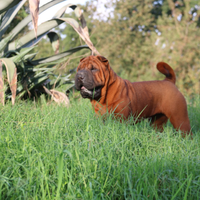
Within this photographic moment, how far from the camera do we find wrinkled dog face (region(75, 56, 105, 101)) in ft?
8.59

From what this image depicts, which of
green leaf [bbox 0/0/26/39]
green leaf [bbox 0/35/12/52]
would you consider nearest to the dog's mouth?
green leaf [bbox 0/35/12/52]

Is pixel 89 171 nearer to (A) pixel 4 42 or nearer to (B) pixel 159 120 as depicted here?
(B) pixel 159 120

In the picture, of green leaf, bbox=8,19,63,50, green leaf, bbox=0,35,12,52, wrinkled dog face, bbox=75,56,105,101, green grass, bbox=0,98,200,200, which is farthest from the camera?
green leaf, bbox=8,19,63,50

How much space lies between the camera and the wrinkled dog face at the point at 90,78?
2.62 metres

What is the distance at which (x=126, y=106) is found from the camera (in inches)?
105

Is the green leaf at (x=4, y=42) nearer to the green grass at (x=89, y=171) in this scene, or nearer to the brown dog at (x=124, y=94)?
the brown dog at (x=124, y=94)

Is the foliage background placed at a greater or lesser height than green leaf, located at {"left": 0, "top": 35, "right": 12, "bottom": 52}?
lesser

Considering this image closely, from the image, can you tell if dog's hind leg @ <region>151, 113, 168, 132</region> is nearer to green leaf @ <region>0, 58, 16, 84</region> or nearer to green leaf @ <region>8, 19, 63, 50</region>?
green leaf @ <region>0, 58, 16, 84</region>

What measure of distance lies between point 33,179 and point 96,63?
1.59 m

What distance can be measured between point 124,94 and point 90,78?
1.43 feet

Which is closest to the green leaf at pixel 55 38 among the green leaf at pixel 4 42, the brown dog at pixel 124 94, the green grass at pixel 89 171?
the green leaf at pixel 4 42

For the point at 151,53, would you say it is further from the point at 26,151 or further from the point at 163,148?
the point at 26,151

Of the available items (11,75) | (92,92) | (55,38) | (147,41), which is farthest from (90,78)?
(147,41)

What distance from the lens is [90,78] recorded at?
2613 millimetres
